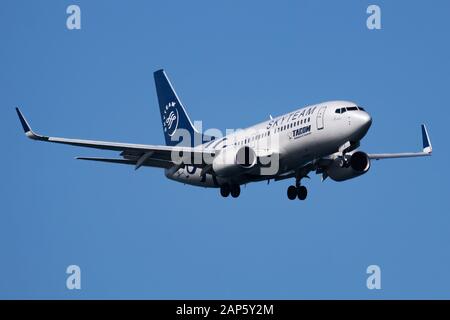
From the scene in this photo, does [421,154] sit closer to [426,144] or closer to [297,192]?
[426,144]

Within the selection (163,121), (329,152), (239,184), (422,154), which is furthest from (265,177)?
(163,121)

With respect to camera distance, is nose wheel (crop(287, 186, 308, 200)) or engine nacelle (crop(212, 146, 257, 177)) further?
nose wheel (crop(287, 186, 308, 200))

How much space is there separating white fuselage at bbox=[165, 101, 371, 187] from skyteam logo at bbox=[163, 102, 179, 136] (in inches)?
426

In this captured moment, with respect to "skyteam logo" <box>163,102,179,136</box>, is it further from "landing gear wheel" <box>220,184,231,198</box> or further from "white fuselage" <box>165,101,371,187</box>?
"landing gear wheel" <box>220,184,231,198</box>

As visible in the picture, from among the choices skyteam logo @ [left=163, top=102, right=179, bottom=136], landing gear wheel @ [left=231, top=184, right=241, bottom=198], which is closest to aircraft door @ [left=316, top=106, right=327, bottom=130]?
landing gear wheel @ [left=231, top=184, right=241, bottom=198]

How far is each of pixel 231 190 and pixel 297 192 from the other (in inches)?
151

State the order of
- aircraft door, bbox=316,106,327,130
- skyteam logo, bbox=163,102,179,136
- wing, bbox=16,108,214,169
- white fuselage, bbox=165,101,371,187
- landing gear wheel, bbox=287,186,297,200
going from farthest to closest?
skyteam logo, bbox=163,102,179,136 → landing gear wheel, bbox=287,186,297,200 → wing, bbox=16,108,214,169 → aircraft door, bbox=316,106,327,130 → white fuselage, bbox=165,101,371,187

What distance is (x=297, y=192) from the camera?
60.1 meters

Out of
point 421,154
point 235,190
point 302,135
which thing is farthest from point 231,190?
point 421,154

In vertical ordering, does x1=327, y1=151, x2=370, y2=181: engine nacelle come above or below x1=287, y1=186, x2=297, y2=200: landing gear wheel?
above

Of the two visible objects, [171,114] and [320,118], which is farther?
[171,114]

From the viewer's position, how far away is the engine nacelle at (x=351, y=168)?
56469 millimetres

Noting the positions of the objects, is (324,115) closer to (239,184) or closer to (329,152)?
(329,152)

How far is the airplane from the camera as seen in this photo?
53.0 metres
